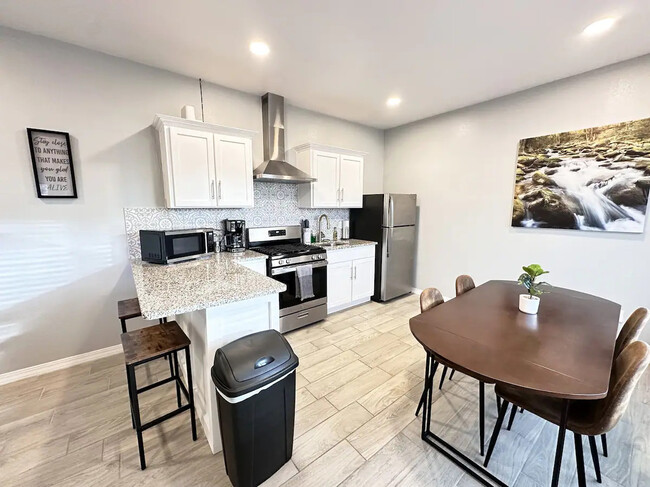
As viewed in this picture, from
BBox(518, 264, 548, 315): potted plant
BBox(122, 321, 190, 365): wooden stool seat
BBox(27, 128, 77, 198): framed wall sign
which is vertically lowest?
BBox(122, 321, 190, 365): wooden stool seat

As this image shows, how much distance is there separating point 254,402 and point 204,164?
2288 millimetres

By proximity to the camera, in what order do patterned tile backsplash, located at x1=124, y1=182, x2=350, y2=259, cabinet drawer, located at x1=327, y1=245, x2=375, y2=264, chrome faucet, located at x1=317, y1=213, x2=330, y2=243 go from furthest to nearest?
chrome faucet, located at x1=317, y1=213, x2=330, y2=243 < cabinet drawer, located at x1=327, y1=245, x2=375, y2=264 < patterned tile backsplash, located at x1=124, y1=182, x2=350, y2=259

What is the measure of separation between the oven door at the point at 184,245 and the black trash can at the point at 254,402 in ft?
4.74

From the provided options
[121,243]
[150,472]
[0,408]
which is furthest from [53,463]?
[121,243]

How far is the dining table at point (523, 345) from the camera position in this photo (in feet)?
3.74

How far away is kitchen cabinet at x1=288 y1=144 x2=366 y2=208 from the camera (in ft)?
11.7

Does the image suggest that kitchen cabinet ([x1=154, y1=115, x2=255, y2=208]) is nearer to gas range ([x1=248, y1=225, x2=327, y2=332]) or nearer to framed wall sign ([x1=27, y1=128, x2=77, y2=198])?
gas range ([x1=248, y1=225, x2=327, y2=332])

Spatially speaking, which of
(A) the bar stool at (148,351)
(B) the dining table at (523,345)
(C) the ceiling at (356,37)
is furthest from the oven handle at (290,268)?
(C) the ceiling at (356,37)

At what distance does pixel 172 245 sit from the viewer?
96.0 inches

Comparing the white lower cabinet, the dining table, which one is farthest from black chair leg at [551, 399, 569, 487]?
the white lower cabinet

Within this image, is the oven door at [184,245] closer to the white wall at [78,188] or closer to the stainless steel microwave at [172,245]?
the stainless steel microwave at [172,245]

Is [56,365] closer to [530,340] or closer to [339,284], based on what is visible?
[339,284]

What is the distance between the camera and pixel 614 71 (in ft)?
8.38

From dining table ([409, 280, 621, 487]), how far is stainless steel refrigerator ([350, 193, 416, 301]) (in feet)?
6.15
